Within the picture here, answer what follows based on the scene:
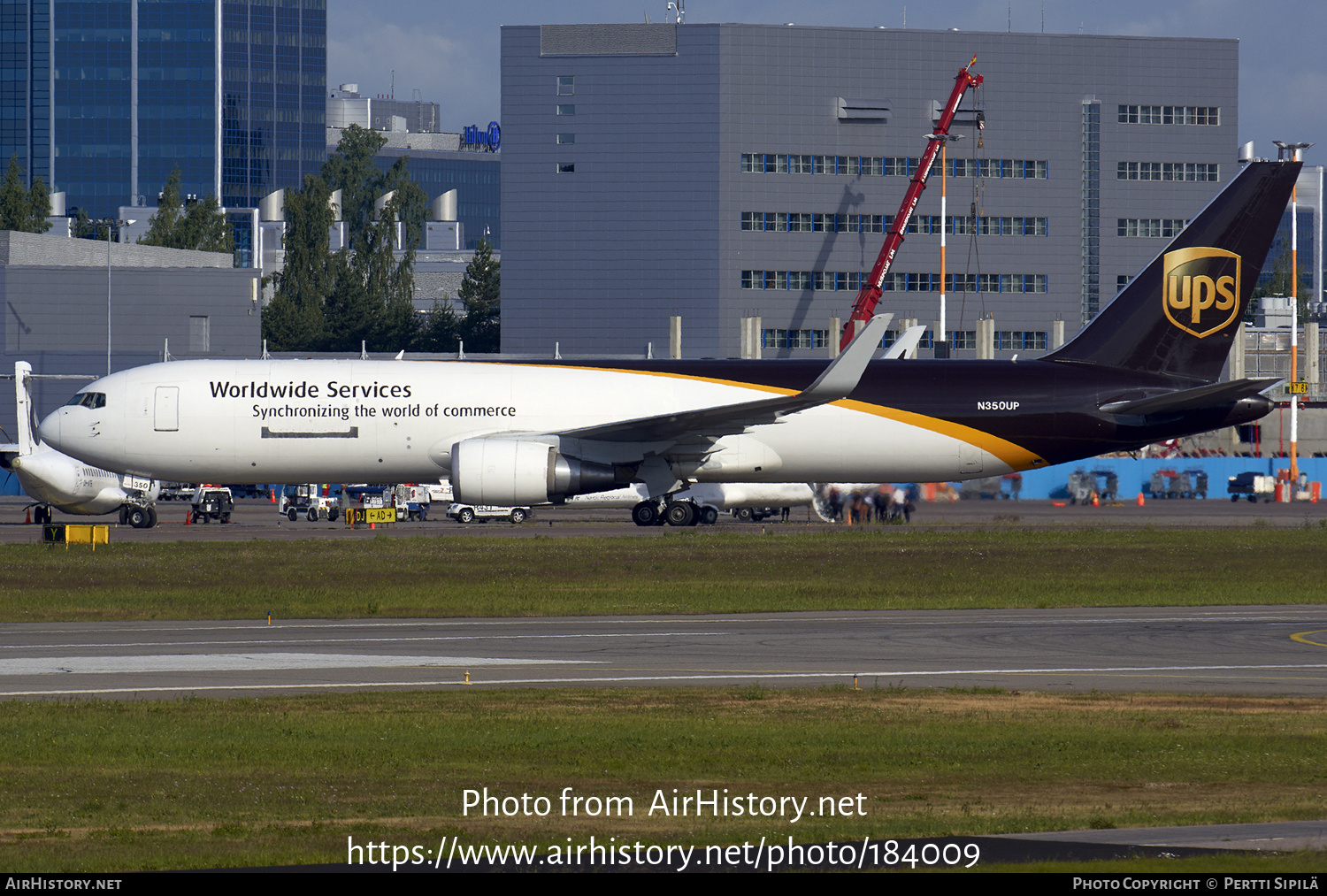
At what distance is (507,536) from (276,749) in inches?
1212

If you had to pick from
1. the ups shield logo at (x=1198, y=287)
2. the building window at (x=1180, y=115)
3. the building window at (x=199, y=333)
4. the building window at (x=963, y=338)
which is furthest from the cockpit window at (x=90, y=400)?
the building window at (x=1180, y=115)

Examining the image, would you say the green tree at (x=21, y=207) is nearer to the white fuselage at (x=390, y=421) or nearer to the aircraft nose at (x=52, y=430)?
the aircraft nose at (x=52, y=430)

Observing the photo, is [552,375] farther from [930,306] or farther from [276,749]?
[930,306]

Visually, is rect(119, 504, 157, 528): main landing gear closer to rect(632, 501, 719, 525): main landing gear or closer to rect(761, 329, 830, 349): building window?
rect(632, 501, 719, 525): main landing gear

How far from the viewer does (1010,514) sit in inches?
2339

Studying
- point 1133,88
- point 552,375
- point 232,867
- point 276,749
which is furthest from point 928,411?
point 1133,88

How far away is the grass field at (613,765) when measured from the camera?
11188 mm

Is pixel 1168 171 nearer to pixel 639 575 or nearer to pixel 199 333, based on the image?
pixel 199 333

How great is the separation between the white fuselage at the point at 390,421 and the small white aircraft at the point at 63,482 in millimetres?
5169

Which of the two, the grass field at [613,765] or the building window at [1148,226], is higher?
the building window at [1148,226]

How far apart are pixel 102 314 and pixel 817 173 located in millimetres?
51821

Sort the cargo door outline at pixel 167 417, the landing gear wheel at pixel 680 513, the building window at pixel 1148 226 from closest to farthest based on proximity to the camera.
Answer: the cargo door outline at pixel 167 417 → the landing gear wheel at pixel 680 513 → the building window at pixel 1148 226

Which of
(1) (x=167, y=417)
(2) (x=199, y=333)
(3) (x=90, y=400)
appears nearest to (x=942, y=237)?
(2) (x=199, y=333)

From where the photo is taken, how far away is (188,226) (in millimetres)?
140500
